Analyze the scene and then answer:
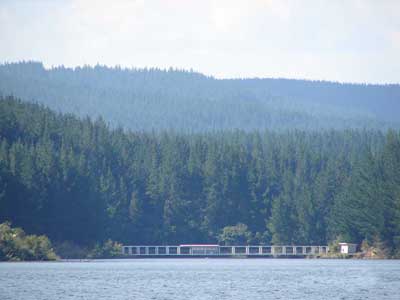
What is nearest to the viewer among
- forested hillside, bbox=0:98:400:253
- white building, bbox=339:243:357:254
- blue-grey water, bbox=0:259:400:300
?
blue-grey water, bbox=0:259:400:300

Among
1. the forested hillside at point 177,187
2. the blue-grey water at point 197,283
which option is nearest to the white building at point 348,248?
the forested hillside at point 177,187

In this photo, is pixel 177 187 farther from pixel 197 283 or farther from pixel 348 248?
pixel 197 283

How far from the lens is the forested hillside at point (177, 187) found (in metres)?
119

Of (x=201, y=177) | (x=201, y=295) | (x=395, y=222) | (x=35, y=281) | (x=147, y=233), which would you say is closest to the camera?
(x=201, y=295)

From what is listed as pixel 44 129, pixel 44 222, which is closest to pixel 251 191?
pixel 44 129

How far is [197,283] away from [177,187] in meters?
77.0

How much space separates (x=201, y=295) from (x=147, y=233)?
8202cm

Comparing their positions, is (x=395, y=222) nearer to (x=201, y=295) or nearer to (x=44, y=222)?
(x=44, y=222)

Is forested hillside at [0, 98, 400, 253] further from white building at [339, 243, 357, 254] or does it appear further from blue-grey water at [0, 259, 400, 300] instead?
blue-grey water at [0, 259, 400, 300]

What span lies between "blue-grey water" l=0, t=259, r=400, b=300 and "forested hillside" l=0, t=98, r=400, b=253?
2912cm

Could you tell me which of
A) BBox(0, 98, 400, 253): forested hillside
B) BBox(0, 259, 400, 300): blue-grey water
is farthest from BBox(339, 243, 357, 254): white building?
BBox(0, 259, 400, 300): blue-grey water

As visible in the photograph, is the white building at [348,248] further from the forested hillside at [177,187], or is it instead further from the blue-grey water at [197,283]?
the blue-grey water at [197,283]

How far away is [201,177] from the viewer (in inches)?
5974

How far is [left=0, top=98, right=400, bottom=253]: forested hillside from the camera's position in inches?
4692
